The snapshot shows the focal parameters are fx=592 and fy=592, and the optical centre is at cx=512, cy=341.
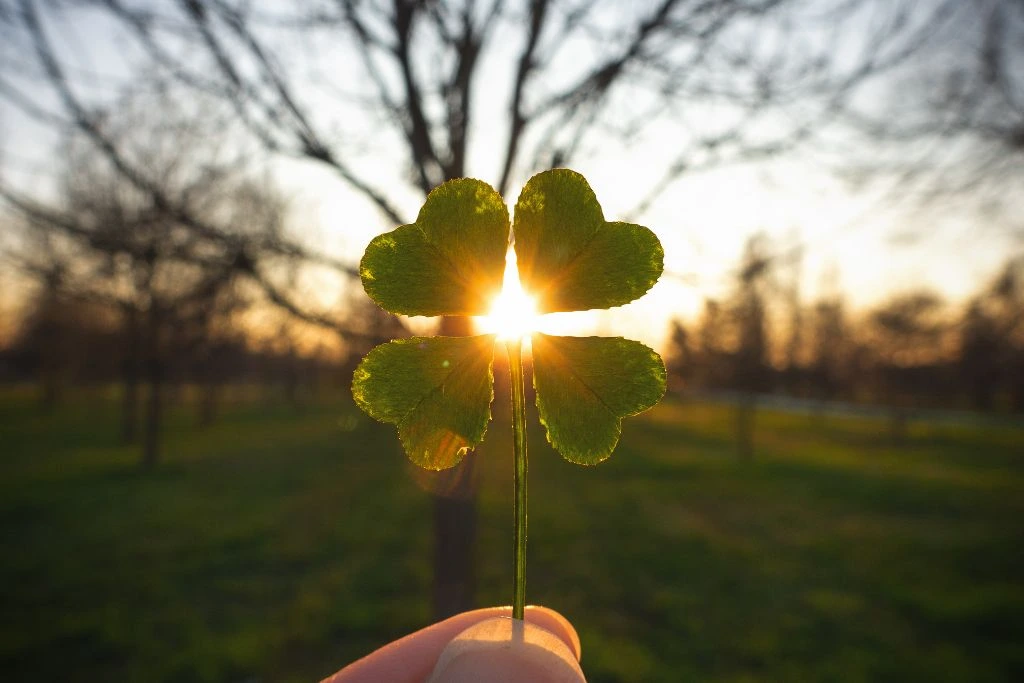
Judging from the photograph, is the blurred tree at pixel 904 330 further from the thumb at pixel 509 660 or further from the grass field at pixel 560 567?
the thumb at pixel 509 660

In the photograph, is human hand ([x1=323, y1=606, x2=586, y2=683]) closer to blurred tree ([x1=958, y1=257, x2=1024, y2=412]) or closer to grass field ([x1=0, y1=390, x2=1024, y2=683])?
grass field ([x1=0, y1=390, x2=1024, y2=683])

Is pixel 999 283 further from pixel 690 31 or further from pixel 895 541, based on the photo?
pixel 690 31

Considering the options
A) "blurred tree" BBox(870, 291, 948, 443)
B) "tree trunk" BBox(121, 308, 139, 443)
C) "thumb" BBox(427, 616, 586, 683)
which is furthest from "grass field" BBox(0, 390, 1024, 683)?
"blurred tree" BBox(870, 291, 948, 443)

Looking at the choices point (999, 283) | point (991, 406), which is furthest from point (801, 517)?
point (991, 406)

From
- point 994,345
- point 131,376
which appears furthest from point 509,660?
point 994,345

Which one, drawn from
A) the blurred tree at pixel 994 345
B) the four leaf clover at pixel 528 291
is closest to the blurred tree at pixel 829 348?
the blurred tree at pixel 994 345
